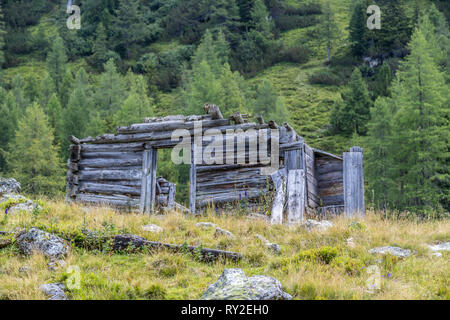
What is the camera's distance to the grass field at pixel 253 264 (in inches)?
159

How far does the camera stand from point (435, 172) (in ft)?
69.9

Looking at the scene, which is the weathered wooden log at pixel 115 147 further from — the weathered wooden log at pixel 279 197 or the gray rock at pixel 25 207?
the weathered wooden log at pixel 279 197

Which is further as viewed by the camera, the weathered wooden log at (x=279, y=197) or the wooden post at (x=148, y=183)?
the wooden post at (x=148, y=183)

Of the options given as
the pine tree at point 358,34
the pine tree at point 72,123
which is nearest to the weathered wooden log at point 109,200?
the pine tree at point 72,123

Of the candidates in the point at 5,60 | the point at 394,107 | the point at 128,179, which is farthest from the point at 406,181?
the point at 5,60

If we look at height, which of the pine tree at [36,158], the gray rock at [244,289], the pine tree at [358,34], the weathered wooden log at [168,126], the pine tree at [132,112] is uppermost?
the pine tree at [358,34]

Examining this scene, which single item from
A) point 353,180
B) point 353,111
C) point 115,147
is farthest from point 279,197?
point 353,111

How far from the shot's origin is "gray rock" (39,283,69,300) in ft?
12.8

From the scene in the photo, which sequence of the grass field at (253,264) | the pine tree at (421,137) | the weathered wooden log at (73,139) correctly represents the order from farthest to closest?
the pine tree at (421,137), the weathered wooden log at (73,139), the grass field at (253,264)

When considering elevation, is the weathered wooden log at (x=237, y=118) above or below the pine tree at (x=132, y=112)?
below

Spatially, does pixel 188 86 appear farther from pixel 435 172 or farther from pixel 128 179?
pixel 128 179

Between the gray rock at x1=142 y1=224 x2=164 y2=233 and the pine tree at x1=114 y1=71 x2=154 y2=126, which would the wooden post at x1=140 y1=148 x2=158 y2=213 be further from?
the pine tree at x1=114 y1=71 x2=154 y2=126

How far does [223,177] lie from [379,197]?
46.8 feet

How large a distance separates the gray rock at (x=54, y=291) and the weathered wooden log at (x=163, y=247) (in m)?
1.55
